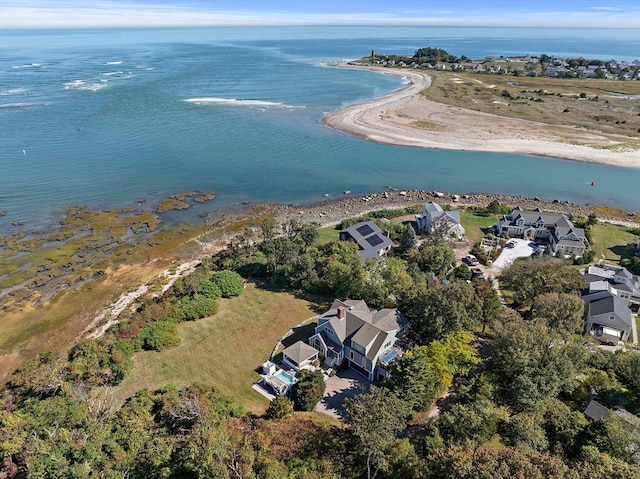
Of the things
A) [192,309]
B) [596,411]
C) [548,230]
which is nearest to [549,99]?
[548,230]

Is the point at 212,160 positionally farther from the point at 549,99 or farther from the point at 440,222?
the point at 549,99

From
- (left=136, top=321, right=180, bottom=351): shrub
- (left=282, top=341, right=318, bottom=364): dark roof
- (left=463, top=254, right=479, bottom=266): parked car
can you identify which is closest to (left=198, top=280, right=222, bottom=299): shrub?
(left=136, top=321, right=180, bottom=351): shrub

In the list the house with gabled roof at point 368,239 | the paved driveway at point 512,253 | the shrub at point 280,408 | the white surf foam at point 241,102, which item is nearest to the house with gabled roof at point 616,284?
the paved driveway at point 512,253

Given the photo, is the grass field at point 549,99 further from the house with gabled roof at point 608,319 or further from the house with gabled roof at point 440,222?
the house with gabled roof at point 608,319

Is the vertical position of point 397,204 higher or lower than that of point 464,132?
lower

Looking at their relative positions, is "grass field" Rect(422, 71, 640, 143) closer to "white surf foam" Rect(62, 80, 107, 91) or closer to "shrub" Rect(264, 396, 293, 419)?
"shrub" Rect(264, 396, 293, 419)

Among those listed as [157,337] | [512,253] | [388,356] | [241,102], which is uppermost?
[241,102]

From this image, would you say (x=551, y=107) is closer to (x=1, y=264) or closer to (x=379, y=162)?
(x=379, y=162)
